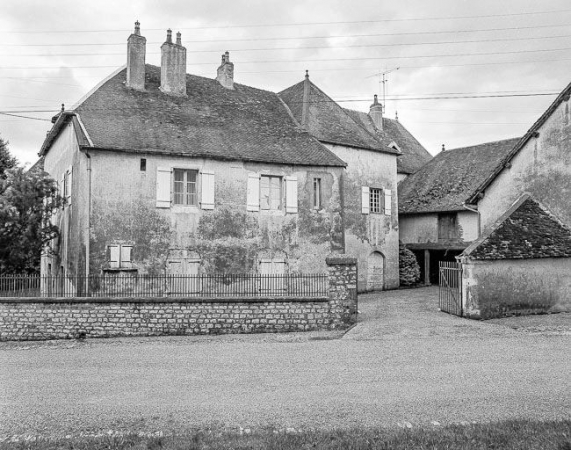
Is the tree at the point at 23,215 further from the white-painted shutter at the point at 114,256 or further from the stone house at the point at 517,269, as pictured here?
the stone house at the point at 517,269

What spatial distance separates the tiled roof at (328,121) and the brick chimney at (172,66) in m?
5.57

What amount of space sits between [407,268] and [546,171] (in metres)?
9.76

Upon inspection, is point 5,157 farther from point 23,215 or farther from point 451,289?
point 451,289

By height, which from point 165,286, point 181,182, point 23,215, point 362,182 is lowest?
point 165,286

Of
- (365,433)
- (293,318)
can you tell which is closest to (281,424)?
(365,433)

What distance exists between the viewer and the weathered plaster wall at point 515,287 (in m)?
15.3

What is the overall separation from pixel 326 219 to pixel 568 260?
344 inches

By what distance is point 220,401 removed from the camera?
7.56 meters

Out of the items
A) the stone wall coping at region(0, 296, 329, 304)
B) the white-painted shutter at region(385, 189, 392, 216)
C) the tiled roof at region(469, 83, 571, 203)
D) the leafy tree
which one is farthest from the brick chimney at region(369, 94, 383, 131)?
the stone wall coping at region(0, 296, 329, 304)

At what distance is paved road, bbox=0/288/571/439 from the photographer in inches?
269

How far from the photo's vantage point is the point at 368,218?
24281 mm

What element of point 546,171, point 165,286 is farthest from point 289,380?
point 546,171

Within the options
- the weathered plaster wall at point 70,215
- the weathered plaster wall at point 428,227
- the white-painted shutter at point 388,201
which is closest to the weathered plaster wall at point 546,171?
the weathered plaster wall at point 428,227

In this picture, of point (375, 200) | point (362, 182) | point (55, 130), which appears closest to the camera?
point (55, 130)
